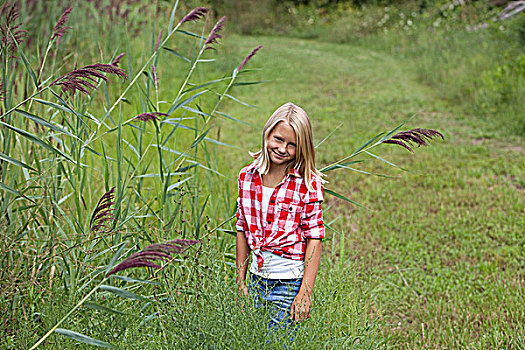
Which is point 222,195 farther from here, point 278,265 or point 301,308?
point 301,308

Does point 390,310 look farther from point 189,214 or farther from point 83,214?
point 83,214

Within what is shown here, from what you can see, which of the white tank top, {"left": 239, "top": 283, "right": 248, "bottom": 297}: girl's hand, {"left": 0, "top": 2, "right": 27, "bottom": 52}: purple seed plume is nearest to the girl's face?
the white tank top

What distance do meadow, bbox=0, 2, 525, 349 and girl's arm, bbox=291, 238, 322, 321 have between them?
5 cm

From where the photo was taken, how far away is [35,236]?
234 centimetres

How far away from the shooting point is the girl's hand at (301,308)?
190cm

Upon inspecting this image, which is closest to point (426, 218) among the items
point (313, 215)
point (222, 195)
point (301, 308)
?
point (222, 195)

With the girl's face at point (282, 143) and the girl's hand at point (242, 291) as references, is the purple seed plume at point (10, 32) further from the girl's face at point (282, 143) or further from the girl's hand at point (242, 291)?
the girl's hand at point (242, 291)

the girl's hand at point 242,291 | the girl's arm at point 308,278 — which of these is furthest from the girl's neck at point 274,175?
the girl's hand at point 242,291

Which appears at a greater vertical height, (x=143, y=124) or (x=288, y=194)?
(x=143, y=124)

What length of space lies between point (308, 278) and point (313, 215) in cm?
25

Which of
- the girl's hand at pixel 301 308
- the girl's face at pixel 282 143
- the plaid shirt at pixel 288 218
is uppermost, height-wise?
the girl's face at pixel 282 143

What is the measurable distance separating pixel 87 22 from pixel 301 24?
13.4 m

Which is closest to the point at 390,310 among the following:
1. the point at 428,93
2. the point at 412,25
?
the point at 428,93

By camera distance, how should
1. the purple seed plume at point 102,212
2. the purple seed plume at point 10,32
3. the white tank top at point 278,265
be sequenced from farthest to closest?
the white tank top at point 278,265 → the purple seed plume at point 10,32 → the purple seed plume at point 102,212
